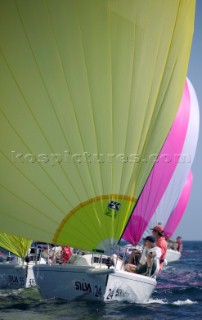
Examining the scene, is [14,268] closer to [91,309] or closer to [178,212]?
[91,309]

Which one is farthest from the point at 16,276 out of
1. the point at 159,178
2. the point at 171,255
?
the point at 171,255

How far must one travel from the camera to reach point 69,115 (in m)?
12.1

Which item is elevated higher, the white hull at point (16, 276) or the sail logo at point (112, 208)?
the sail logo at point (112, 208)

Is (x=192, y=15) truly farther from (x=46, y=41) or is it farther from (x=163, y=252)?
(x=163, y=252)

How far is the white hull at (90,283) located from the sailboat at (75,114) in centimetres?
9

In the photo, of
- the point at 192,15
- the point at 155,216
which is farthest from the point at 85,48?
the point at 155,216

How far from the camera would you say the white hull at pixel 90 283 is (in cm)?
1276

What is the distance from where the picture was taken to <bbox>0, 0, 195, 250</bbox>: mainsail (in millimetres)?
12125

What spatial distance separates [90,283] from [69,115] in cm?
366

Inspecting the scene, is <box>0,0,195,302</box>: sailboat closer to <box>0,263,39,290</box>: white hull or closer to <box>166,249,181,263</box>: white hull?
<box>0,263,39,290</box>: white hull

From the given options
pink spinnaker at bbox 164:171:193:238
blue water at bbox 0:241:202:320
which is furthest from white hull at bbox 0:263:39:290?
pink spinnaker at bbox 164:171:193:238

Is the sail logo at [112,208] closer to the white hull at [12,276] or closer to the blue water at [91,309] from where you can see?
the blue water at [91,309]

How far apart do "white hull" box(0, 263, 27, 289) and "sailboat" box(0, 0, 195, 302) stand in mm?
5371

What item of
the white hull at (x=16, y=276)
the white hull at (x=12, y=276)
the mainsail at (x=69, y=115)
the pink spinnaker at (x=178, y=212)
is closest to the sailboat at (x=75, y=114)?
the mainsail at (x=69, y=115)
